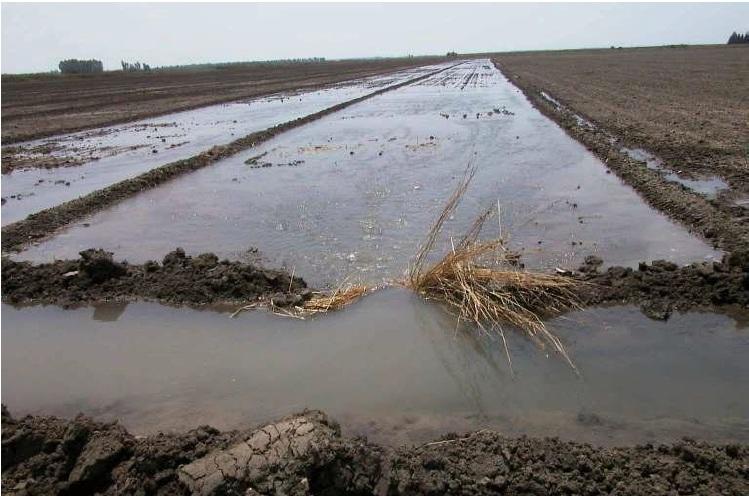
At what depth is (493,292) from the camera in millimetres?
5086

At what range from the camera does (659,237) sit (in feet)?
22.3

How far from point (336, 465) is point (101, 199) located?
805 centimetres

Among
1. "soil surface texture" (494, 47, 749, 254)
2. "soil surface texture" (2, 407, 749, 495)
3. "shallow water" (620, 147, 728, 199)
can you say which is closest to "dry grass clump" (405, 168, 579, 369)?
"soil surface texture" (2, 407, 749, 495)

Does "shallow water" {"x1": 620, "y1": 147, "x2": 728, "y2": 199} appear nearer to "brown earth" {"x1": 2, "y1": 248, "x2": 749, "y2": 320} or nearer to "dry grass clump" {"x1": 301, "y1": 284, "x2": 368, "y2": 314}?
"brown earth" {"x1": 2, "y1": 248, "x2": 749, "y2": 320}

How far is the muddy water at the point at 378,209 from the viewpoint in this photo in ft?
21.8

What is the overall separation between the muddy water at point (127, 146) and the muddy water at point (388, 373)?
5.23 m

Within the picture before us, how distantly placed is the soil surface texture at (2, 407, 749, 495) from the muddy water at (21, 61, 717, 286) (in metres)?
2.89

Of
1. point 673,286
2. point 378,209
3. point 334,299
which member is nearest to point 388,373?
point 334,299

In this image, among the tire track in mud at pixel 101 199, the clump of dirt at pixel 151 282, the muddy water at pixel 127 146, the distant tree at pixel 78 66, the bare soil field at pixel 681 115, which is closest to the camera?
the clump of dirt at pixel 151 282

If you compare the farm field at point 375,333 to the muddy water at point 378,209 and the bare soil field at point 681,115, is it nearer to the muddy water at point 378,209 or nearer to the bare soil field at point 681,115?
the muddy water at point 378,209

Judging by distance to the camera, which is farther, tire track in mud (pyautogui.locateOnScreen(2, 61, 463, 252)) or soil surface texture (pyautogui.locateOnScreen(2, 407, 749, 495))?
tire track in mud (pyautogui.locateOnScreen(2, 61, 463, 252))

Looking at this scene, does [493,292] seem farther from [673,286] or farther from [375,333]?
[673,286]

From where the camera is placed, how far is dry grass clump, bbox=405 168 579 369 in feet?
16.2

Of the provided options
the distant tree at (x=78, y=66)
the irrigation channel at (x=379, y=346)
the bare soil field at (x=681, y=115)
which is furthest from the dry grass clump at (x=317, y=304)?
the distant tree at (x=78, y=66)
